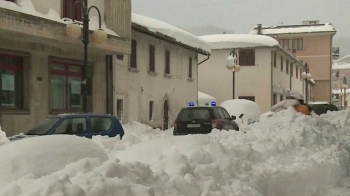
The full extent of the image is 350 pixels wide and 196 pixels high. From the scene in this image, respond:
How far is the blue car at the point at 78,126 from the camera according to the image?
12.1 metres

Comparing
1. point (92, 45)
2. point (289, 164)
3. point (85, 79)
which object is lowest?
point (289, 164)

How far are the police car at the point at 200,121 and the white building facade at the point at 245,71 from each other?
77.6 feet

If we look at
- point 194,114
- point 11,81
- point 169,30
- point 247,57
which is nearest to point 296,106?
point 194,114

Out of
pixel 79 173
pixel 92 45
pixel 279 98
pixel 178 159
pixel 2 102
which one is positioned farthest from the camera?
pixel 279 98

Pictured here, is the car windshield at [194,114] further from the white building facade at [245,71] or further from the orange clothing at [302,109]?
the white building facade at [245,71]

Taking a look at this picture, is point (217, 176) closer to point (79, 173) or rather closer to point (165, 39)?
point (79, 173)

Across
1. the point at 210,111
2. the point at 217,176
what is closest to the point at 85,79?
the point at 210,111

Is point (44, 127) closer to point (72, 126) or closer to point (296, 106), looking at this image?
point (72, 126)

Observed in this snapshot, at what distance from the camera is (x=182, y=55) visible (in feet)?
Result: 102

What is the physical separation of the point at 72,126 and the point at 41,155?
25.6 ft

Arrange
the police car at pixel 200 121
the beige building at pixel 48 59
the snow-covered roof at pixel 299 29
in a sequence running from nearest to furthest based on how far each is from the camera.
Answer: the beige building at pixel 48 59
the police car at pixel 200 121
the snow-covered roof at pixel 299 29

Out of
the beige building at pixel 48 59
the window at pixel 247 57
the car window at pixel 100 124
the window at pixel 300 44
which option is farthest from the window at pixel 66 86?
the window at pixel 300 44

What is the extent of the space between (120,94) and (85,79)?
632cm

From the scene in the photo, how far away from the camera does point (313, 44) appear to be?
6912 cm
